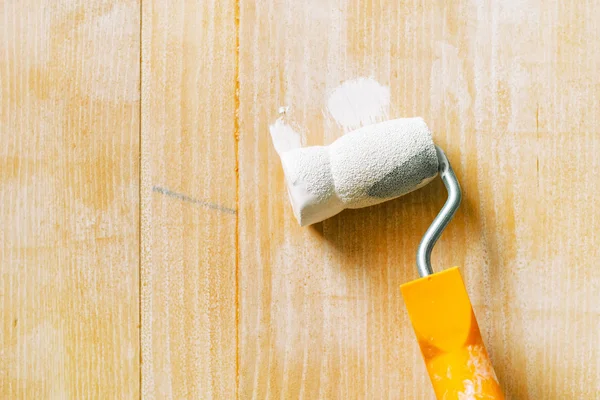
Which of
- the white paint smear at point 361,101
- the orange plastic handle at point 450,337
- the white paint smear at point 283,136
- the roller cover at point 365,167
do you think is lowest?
the orange plastic handle at point 450,337

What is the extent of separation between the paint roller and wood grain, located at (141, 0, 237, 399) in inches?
3.0

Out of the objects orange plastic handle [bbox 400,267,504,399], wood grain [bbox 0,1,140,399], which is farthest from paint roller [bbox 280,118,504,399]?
wood grain [bbox 0,1,140,399]

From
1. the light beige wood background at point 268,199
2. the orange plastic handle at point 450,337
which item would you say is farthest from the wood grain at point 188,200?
the orange plastic handle at point 450,337

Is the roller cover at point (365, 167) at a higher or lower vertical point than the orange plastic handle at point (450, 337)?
higher

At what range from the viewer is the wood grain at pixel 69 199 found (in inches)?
17.3

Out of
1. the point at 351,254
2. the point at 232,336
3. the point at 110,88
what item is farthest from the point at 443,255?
the point at 110,88

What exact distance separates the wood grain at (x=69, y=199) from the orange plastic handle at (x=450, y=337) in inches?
8.8

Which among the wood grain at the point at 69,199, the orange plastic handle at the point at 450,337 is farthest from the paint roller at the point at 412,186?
the wood grain at the point at 69,199

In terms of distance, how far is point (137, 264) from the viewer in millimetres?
443

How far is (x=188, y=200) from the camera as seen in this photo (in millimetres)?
438

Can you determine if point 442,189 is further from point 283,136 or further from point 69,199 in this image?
point 69,199

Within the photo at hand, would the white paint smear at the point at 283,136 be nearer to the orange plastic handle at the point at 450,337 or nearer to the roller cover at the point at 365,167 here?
the roller cover at the point at 365,167

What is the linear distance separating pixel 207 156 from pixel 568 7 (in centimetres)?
30

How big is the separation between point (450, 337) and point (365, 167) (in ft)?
0.43
